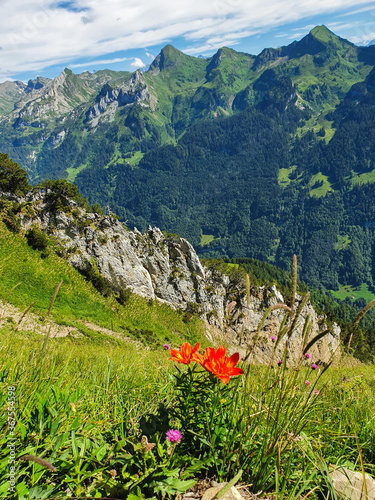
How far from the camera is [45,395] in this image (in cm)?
289

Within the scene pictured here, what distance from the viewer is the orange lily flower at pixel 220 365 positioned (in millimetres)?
2510

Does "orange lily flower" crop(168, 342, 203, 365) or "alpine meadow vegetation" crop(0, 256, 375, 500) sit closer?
"alpine meadow vegetation" crop(0, 256, 375, 500)

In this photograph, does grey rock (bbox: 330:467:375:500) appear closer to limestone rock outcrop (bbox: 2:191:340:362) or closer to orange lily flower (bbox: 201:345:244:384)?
orange lily flower (bbox: 201:345:244:384)

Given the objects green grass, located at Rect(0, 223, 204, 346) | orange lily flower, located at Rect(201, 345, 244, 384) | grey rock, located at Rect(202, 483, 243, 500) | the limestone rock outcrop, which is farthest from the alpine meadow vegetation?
the limestone rock outcrop

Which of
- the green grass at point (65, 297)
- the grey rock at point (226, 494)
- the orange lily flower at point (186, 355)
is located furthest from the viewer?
the green grass at point (65, 297)

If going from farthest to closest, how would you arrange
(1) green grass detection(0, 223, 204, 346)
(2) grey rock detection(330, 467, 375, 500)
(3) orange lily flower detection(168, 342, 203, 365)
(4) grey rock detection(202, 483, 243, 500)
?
(1) green grass detection(0, 223, 204, 346) < (3) orange lily flower detection(168, 342, 203, 365) < (2) grey rock detection(330, 467, 375, 500) < (4) grey rock detection(202, 483, 243, 500)

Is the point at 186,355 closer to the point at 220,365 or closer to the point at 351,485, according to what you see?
the point at 220,365

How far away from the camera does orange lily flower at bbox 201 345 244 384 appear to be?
2510mm

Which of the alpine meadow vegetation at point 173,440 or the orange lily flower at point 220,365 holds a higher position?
the orange lily flower at point 220,365

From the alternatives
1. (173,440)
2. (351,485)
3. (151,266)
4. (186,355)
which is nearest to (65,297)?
(151,266)

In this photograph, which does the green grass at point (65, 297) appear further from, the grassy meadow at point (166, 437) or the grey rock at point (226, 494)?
Result: the grey rock at point (226, 494)

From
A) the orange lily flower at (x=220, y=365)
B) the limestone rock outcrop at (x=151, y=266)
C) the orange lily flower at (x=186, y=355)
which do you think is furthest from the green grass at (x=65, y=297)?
the orange lily flower at (x=220, y=365)

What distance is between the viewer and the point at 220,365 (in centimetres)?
264

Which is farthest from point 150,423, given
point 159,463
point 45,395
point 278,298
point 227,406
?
point 278,298
